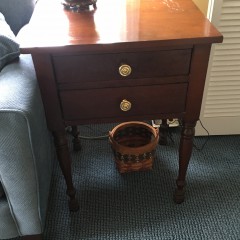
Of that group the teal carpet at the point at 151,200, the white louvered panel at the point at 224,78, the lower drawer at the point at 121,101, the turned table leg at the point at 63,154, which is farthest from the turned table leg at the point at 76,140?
the white louvered panel at the point at 224,78

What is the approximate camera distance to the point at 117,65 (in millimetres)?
835

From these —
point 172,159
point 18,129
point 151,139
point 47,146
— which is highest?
point 18,129

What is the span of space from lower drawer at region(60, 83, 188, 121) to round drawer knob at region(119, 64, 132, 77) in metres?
0.05

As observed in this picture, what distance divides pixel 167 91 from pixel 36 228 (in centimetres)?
59

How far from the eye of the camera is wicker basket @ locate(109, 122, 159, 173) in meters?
1.21

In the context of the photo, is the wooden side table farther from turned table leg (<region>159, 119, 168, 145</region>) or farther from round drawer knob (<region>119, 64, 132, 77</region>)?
turned table leg (<region>159, 119, 168, 145</region>)

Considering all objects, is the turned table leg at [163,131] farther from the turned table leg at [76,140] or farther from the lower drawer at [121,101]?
the lower drawer at [121,101]

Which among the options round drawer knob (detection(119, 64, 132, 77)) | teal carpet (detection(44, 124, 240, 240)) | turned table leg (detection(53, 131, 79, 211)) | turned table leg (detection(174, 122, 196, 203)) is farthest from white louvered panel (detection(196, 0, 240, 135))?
turned table leg (detection(53, 131, 79, 211))

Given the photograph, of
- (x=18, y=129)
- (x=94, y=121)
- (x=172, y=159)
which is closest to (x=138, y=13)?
(x=94, y=121)

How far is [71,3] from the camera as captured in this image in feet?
3.22

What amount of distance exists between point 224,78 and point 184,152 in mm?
483

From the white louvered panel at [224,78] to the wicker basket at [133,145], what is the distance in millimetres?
318

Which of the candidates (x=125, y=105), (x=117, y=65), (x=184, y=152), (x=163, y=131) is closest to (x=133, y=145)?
(x=163, y=131)

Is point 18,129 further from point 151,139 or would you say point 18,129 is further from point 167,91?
point 151,139
